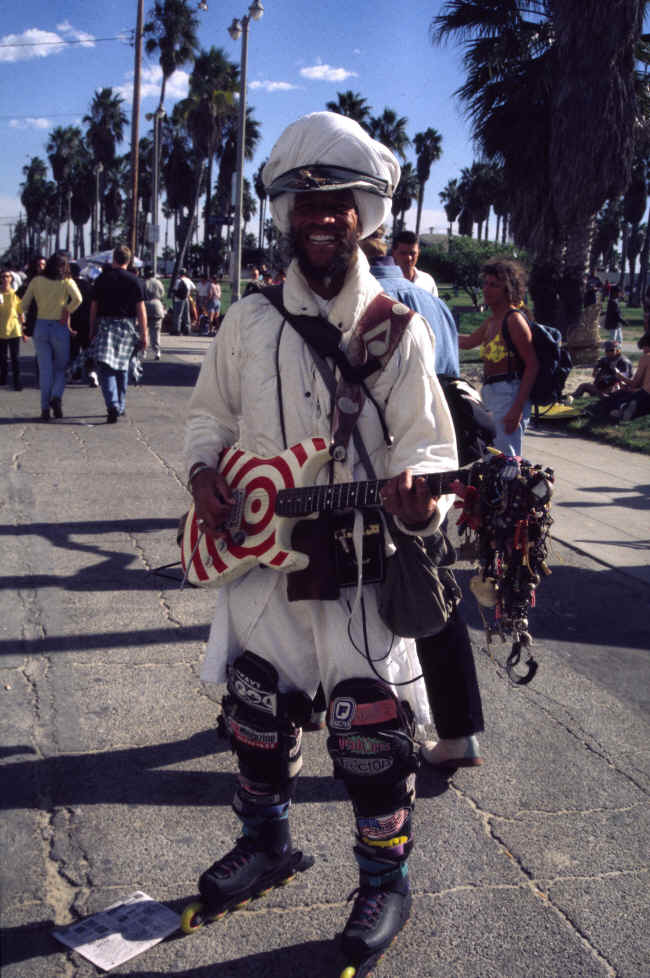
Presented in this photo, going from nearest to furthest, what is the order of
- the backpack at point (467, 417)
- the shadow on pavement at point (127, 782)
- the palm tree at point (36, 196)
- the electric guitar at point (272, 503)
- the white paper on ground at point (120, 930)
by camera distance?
the electric guitar at point (272, 503), the white paper on ground at point (120, 930), the shadow on pavement at point (127, 782), the backpack at point (467, 417), the palm tree at point (36, 196)

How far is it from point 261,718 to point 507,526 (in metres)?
0.82

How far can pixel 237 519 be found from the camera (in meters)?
2.40

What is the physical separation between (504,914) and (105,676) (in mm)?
2081

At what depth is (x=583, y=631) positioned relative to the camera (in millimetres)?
4934

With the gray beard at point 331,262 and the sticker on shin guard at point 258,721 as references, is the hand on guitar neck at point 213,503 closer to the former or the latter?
the sticker on shin guard at point 258,721

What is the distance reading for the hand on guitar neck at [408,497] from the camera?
2.07m

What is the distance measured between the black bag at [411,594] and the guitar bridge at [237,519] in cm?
40

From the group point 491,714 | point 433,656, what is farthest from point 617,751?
point 433,656

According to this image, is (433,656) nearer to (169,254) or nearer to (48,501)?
(48,501)

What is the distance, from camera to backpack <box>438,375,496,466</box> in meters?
3.16

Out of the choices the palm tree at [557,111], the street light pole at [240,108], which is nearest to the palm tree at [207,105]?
the street light pole at [240,108]

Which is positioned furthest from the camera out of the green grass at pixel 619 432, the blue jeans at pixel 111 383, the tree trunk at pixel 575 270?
the tree trunk at pixel 575 270

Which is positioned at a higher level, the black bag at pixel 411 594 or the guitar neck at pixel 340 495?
the guitar neck at pixel 340 495

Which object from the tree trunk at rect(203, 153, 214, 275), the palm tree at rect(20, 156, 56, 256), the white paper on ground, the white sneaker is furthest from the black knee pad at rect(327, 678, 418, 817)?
the palm tree at rect(20, 156, 56, 256)
